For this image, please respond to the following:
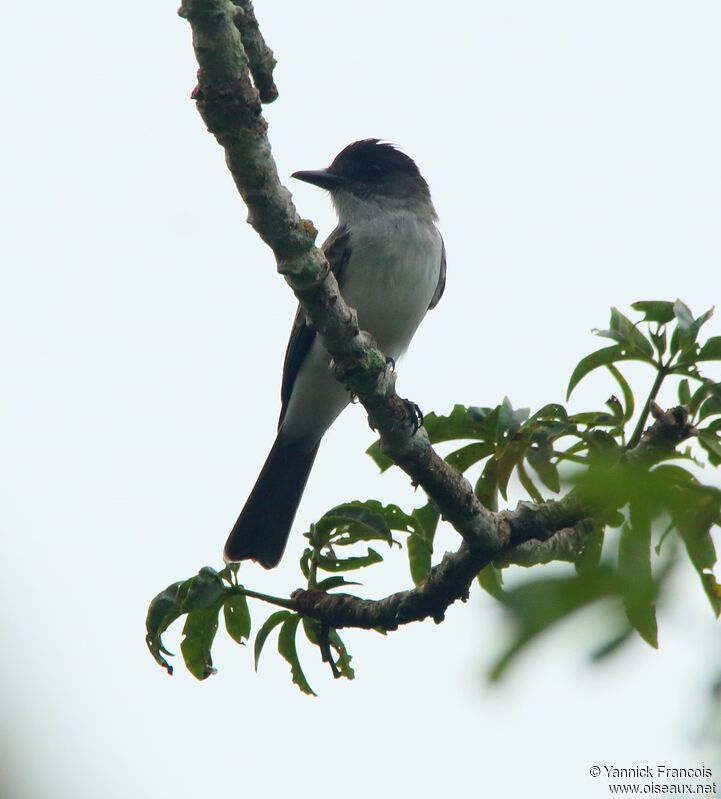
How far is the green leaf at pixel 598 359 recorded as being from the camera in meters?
3.59

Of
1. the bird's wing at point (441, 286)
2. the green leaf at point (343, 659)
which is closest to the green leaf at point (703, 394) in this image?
the green leaf at point (343, 659)

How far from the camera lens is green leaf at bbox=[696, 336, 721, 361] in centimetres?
346

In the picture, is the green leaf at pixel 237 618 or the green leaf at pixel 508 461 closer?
the green leaf at pixel 508 461

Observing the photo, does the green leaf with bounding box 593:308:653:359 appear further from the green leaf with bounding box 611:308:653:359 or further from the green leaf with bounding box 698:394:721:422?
the green leaf with bounding box 698:394:721:422

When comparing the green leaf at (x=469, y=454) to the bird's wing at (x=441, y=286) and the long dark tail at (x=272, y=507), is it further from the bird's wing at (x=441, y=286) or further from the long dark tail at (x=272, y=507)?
the bird's wing at (x=441, y=286)

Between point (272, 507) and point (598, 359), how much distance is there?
3.21m

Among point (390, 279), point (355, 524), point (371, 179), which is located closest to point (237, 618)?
point (355, 524)

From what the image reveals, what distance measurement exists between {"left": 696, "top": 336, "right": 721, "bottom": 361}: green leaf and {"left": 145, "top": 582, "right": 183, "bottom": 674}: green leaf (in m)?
2.01

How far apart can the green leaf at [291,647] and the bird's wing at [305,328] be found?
273cm

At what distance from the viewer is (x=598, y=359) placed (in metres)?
3.62

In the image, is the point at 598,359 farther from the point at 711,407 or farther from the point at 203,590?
the point at 203,590

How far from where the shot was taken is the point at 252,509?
6.33 meters

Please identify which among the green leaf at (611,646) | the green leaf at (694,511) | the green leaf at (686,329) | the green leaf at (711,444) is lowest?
the green leaf at (611,646)

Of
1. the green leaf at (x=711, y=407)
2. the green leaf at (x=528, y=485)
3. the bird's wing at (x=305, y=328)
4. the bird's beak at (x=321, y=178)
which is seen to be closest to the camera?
the green leaf at (x=711, y=407)
